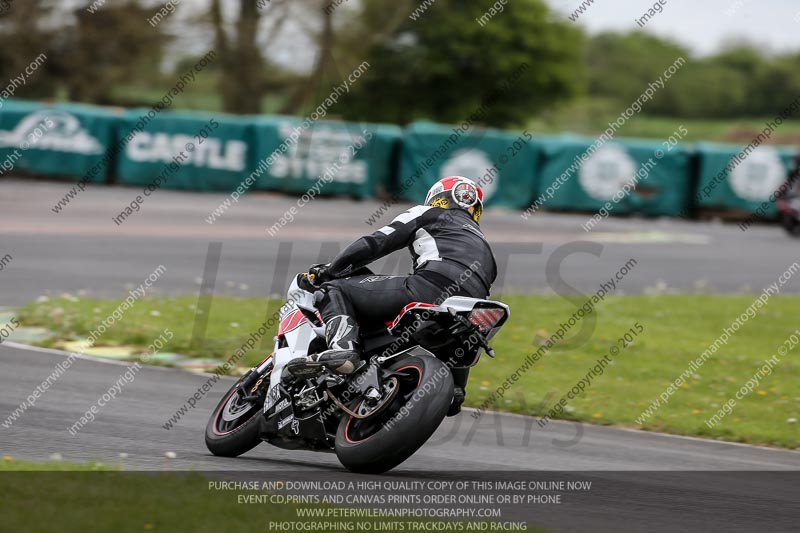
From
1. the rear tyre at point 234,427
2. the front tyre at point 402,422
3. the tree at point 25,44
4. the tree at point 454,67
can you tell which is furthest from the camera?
the tree at point 454,67

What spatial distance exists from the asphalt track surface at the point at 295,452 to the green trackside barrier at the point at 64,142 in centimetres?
643

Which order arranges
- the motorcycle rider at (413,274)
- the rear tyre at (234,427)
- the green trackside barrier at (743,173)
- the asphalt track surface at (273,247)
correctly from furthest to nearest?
1. the green trackside barrier at (743,173)
2. the asphalt track surface at (273,247)
3. the rear tyre at (234,427)
4. the motorcycle rider at (413,274)

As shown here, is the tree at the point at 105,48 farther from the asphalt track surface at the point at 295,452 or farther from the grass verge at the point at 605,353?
the grass verge at the point at 605,353

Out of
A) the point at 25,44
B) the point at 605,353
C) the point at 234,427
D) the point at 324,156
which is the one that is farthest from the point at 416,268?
the point at 25,44

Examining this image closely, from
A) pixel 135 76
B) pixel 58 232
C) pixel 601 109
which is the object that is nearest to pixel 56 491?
pixel 58 232

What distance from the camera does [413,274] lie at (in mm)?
7199

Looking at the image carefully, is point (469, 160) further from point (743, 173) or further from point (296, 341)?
point (296, 341)

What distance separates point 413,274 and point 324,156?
24.3m

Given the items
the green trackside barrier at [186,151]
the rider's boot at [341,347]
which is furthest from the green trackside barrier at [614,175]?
the rider's boot at [341,347]

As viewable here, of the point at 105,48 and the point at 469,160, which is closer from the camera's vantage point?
the point at 469,160

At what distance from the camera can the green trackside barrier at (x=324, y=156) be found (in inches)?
1223

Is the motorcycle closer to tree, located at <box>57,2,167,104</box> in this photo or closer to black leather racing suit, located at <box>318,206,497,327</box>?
black leather racing suit, located at <box>318,206,497,327</box>

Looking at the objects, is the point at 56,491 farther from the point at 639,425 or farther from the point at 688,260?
the point at 688,260

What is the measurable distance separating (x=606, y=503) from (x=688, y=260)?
57.6 ft
